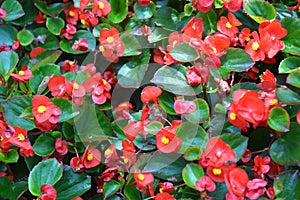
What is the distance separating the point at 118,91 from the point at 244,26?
38cm

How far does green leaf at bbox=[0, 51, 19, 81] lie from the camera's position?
3.81ft

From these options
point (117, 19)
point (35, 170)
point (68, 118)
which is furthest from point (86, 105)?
point (117, 19)

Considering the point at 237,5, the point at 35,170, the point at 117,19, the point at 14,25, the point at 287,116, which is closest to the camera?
the point at 287,116

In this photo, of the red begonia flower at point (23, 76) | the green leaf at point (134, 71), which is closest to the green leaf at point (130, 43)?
the green leaf at point (134, 71)

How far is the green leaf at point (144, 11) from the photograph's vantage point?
1212 millimetres

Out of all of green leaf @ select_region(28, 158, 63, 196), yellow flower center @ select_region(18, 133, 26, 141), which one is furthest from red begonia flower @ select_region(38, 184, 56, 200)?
yellow flower center @ select_region(18, 133, 26, 141)

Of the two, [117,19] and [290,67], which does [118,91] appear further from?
[290,67]

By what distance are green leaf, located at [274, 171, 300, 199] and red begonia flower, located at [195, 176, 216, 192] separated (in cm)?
13

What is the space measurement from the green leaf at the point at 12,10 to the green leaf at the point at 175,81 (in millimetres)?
567

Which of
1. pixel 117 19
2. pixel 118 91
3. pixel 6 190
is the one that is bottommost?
pixel 6 190

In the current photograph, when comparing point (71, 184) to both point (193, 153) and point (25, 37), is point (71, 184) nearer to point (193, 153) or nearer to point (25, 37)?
point (193, 153)

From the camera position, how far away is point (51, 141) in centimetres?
105

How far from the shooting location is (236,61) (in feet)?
3.42

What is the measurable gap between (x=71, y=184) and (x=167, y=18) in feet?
1.72
